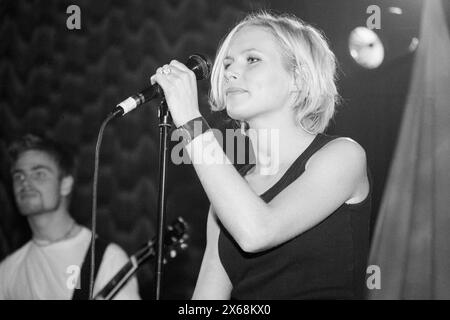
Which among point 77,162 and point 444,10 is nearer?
point 444,10

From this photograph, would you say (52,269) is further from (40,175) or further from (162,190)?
(162,190)

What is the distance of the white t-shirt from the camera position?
2.43 metres

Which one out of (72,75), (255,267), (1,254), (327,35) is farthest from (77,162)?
(255,267)

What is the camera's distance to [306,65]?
1473 mm

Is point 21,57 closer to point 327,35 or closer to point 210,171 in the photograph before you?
point 327,35

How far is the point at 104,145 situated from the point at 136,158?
18 centimetres

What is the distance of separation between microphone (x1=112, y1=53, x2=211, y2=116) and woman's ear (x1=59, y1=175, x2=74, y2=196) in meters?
1.64

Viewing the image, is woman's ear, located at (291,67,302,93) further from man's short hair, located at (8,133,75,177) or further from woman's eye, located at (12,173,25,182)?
woman's eye, located at (12,173,25,182)

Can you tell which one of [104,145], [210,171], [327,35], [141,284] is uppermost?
[327,35]

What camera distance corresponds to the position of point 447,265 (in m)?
2.20

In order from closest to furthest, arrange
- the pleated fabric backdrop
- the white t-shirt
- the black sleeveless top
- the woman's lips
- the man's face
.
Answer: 1. the black sleeveless top
2. the woman's lips
3. the pleated fabric backdrop
4. the white t-shirt
5. the man's face

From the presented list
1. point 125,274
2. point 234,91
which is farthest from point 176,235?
point 234,91

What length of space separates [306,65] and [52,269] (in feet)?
5.51

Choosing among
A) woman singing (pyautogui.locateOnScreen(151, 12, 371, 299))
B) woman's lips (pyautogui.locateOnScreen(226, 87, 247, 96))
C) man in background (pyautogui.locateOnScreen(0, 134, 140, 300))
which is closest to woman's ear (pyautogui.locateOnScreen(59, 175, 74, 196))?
man in background (pyautogui.locateOnScreen(0, 134, 140, 300))
